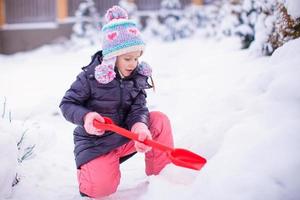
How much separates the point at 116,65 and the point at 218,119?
0.60 metres

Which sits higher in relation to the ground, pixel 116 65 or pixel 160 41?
pixel 116 65

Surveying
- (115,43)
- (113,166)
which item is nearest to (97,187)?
(113,166)

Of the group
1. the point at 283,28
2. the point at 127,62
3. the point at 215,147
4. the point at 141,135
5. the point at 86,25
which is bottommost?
the point at 86,25

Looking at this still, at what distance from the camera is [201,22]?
9766 mm

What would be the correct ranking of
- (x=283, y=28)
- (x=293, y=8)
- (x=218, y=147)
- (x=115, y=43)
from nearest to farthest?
(x=218, y=147), (x=115, y=43), (x=293, y=8), (x=283, y=28)

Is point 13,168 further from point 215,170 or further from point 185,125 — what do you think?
point 185,125

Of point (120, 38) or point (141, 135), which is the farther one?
point (120, 38)

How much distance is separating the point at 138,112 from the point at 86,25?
853cm

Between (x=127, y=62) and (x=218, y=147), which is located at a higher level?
(x=127, y=62)

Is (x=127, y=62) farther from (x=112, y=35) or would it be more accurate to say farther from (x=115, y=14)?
(x=115, y=14)

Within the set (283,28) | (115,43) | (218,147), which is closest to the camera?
(218,147)

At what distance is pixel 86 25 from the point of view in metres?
10.2

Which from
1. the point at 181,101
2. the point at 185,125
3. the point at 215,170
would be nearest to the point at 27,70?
the point at 181,101

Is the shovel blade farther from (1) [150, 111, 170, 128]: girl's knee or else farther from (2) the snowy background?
(1) [150, 111, 170, 128]: girl's knee
